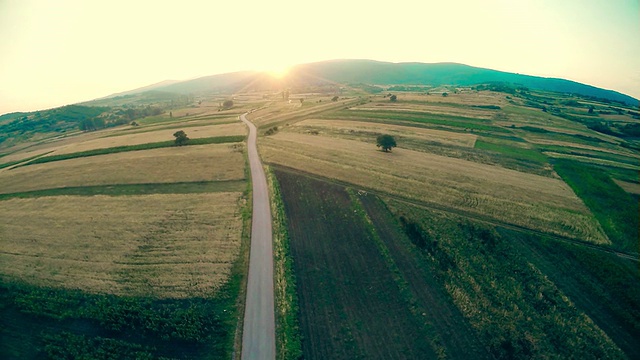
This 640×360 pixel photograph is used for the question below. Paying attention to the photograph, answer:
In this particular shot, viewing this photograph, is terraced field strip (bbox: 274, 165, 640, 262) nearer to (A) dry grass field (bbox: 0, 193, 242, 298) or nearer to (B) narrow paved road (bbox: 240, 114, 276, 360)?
(B) narrow paved road (bbox: 240, 114, 276, 360)

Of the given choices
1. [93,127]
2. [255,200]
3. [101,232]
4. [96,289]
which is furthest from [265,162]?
[93,127]

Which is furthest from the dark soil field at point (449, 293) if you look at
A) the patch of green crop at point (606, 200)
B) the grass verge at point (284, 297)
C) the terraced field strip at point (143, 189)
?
the terraced field strip at point (143, 189)

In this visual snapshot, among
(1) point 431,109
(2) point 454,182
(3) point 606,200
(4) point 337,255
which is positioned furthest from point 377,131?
(4) point 337,255

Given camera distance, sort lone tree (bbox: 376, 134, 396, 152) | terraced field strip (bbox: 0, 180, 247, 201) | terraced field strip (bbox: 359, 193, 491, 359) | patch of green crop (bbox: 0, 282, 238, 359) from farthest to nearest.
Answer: lone tree (bbox: 376, 134, 396, 152) < terraced field strip (bbox: 0, 180, 247, 201) < terraced field strip (bbox: 359, 193, 491, 359) < patch of green crop (bbox: 0, 282, 238, 359)

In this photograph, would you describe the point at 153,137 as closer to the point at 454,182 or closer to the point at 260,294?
the point at 260,294

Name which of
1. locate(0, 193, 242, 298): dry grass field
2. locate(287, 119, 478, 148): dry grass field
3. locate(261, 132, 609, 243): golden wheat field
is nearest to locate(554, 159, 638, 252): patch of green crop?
locate(261, 132, 609, 243): golden wheat field

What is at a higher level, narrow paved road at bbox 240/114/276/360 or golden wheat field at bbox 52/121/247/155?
golden wheat field at bbox 52/121/247/155

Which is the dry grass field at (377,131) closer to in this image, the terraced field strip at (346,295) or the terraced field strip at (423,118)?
the terraced field strip at (423,118)

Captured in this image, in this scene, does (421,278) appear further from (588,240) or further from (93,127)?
(93,127)
